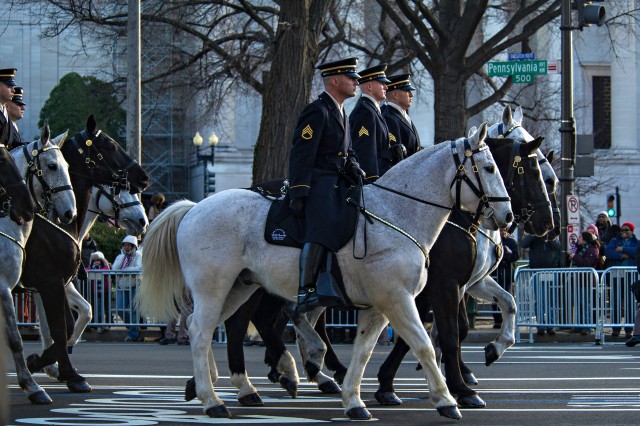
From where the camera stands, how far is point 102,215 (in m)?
14.3

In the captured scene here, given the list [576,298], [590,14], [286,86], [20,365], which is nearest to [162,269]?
[20,365]

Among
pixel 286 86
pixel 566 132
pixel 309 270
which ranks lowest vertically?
pixel 309 270

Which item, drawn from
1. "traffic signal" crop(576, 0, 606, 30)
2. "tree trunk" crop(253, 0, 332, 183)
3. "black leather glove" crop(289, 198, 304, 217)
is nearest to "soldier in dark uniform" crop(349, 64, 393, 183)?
"black leather glove" crop(289, 198, 304, 217)

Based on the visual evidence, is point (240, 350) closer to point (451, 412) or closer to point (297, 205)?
point (297, 205)

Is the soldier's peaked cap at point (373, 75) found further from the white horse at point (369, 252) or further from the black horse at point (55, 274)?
the black horse at point (55, 274)

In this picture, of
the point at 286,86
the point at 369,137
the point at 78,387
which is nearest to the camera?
the point at 369,137

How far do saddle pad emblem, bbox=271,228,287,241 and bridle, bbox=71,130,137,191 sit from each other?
3239 millimetres

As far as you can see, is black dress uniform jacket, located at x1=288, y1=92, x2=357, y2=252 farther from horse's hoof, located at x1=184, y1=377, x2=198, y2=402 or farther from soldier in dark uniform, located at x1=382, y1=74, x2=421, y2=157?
soldier in dark uniform, located at x1=382, y1=74, x2=421, y2=157

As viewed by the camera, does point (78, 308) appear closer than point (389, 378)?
No

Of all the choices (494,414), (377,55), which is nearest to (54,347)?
(494,414)

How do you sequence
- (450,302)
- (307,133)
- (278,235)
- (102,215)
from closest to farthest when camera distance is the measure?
(278,235)
(307,133)
(450,302)
(102,215)

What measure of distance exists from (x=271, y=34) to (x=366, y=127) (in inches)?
683

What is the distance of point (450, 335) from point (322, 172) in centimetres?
181

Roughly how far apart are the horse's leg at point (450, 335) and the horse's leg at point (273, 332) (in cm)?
161
